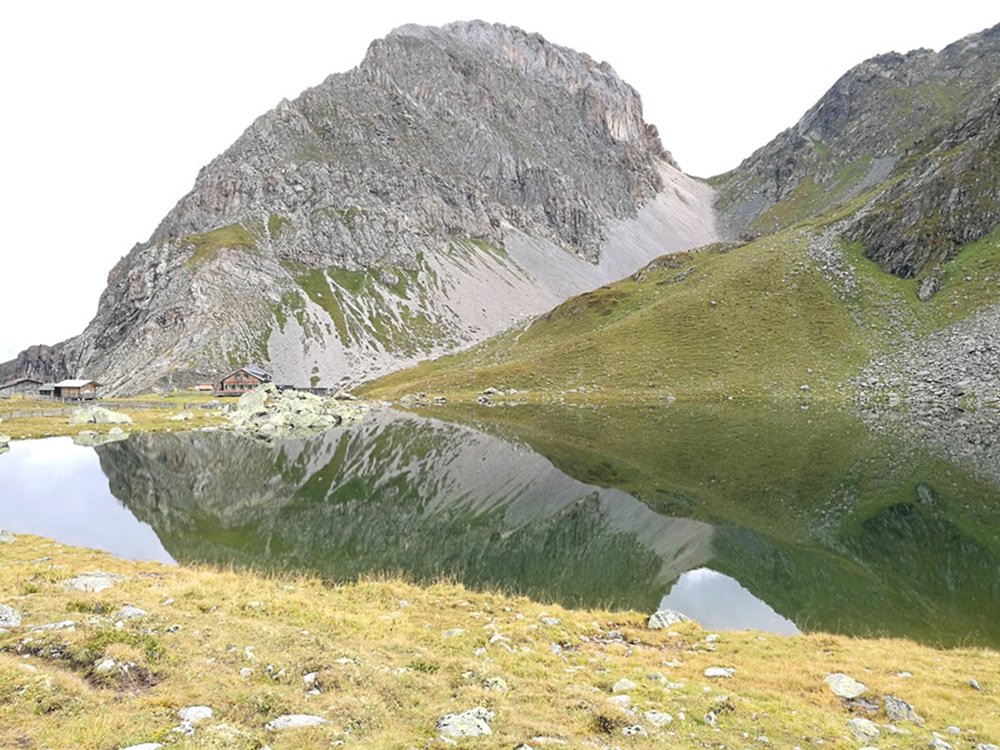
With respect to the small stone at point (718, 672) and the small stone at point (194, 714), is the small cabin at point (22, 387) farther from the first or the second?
the small stone at point (718, 672)

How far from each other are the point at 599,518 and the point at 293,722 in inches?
1221

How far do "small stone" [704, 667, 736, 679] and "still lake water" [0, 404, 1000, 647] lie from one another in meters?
7.64

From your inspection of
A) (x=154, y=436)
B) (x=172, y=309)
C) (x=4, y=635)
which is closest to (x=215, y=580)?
(x=4, y=635)

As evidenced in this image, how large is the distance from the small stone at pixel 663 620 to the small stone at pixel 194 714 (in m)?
14.9

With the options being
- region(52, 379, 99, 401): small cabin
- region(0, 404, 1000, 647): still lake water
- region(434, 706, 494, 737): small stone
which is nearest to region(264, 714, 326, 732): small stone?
region(434, 706, 494, 737): small stone

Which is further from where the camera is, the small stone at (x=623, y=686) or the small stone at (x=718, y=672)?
the small stone at (x=718, y=672)

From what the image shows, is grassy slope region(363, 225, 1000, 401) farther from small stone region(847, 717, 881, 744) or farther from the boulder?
small stone region(847, 717, 881, 744)

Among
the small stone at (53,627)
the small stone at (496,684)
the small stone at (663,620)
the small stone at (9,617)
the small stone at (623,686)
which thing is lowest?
the small stone at (663,620)

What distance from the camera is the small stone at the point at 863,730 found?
468 inches

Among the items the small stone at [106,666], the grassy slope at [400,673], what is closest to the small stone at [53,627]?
the grassy slope at [400,673]

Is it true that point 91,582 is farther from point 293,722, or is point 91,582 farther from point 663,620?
point 663,620

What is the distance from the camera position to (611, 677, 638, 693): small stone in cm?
1366

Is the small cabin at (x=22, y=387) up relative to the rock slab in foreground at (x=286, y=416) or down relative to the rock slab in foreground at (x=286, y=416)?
up

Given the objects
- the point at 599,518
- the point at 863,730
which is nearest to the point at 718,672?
the point at 863,730
